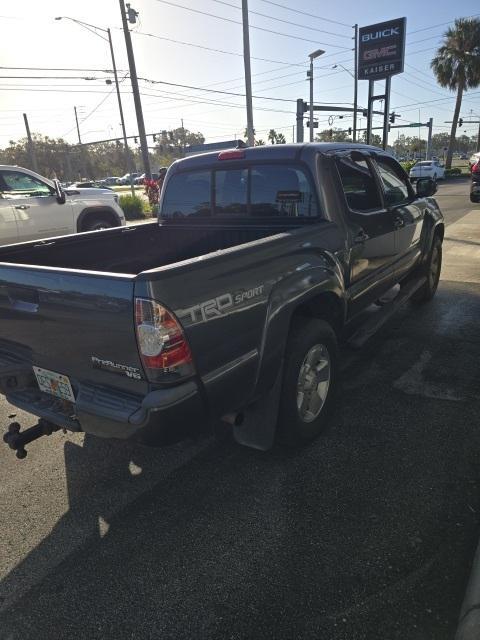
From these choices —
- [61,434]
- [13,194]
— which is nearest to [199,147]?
[13,194]

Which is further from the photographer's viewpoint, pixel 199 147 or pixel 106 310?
pixel 199 147

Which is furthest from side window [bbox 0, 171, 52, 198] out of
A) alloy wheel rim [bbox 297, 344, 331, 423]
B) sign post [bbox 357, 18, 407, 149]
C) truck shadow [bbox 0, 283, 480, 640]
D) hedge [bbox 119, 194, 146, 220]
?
sign post [bbox 357, 18, 407, 149]

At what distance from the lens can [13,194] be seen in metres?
8.37

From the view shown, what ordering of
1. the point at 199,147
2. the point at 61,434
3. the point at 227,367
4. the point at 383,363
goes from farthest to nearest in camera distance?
the point at 199,147, the point at 383,363, the point at 61,434, the point at 227,367

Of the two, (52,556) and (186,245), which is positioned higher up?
(186,245)

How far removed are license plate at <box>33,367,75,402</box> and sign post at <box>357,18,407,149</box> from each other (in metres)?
23.6

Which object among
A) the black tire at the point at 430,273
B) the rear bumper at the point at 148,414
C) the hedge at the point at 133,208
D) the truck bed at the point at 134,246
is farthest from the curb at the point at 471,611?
the hedge at the point at 133,208

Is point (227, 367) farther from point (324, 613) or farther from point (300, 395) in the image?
point (324, 613)

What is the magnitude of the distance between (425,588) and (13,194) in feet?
29.0

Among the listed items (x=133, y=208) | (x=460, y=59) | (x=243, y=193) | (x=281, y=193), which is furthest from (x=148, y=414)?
(x=460, y=59)

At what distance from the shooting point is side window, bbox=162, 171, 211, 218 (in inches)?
152

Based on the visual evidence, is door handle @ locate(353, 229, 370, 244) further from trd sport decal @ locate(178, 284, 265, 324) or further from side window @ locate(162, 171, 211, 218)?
trd sport decal @ locate(178, 284, 265, 324)

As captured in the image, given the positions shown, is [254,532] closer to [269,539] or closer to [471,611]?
[269,539]

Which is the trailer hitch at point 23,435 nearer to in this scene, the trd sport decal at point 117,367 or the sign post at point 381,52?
the trd sport decal at point 117,367
